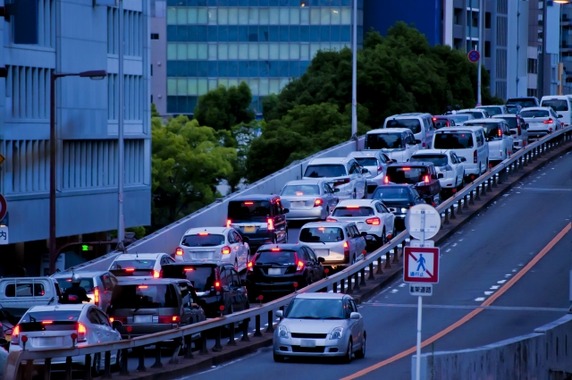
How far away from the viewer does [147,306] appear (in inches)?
1139

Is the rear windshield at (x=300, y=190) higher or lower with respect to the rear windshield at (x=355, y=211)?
higher

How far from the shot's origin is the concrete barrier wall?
21812 mm

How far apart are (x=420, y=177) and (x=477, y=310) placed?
15.9 m

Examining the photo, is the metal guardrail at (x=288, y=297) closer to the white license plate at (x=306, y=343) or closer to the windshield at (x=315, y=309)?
the windshield at (x=315, y=309)

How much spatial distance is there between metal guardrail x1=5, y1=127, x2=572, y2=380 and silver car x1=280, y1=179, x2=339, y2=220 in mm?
3792

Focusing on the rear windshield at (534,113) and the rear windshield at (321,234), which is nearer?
the rear windshield at (321,234)

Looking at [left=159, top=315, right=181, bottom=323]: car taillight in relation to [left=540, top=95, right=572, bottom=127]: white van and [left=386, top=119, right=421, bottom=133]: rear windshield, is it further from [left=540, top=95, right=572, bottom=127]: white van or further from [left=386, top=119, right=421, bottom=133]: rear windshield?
[left=540, top=95, right=572, bottom=127]: white van

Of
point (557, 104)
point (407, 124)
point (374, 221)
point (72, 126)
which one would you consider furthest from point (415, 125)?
point (374, 221)

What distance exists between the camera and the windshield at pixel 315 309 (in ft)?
95.8

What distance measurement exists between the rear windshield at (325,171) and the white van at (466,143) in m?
5.85

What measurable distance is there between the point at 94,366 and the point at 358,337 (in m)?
6.42

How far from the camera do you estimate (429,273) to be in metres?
22.0

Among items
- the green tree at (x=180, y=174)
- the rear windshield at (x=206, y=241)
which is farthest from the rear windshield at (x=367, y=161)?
the green tree at (x=180, y=174)

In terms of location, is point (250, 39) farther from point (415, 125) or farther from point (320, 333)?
point (320, 333)
